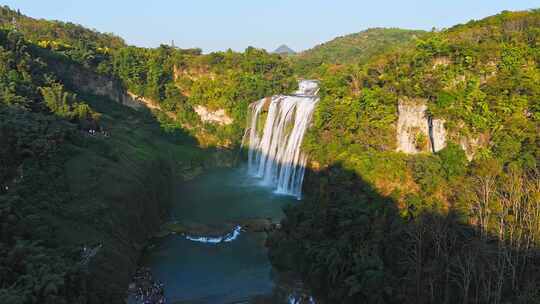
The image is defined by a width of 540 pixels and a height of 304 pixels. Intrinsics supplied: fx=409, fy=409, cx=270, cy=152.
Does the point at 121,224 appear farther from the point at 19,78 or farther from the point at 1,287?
the point at 19,78

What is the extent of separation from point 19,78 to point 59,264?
37506mm

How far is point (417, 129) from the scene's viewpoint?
34281 mm

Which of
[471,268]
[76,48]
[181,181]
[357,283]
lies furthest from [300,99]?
[76,48]

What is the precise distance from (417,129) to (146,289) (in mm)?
24267

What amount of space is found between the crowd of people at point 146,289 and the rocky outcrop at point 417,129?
2281 centimetres

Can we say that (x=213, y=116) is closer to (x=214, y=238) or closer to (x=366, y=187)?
(x=214, y=238)

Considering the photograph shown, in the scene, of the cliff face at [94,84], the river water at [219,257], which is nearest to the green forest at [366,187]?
the river water at [219,257]

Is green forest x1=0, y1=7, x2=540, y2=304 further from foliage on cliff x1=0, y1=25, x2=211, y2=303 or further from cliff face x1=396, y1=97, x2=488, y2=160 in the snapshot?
cliff face x1=396, y1=97, x2=488, y2=160

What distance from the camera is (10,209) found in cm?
2136

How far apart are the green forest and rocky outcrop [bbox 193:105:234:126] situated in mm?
16092

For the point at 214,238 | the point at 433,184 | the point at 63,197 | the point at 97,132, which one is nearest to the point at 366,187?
the point at 433,184

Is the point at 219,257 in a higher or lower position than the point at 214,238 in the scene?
lower

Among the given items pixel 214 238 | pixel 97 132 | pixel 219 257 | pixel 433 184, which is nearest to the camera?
pixel 433 184

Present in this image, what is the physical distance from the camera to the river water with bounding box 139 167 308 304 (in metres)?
25.5
